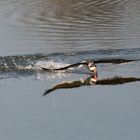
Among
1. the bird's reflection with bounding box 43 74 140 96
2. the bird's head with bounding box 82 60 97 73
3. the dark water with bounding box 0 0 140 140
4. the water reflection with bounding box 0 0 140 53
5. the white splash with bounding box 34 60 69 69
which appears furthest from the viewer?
the water reflection with bounding box 0 0 140 53

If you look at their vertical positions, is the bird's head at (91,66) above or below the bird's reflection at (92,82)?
above

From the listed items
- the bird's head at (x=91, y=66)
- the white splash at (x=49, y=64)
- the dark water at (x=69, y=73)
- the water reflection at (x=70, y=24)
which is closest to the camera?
the dark water at (x=69, y=73)

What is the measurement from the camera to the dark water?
9000 millimetres

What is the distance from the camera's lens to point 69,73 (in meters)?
11.4

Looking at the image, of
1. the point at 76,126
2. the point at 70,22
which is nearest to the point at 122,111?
the point at 76,126

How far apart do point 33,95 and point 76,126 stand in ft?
5.09

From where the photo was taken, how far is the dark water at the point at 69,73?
9.00 m

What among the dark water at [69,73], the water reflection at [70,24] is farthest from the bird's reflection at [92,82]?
the water reflection at [70,24]

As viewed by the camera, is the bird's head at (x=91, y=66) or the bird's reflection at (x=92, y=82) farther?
the bird's head at (x=91, y=66)

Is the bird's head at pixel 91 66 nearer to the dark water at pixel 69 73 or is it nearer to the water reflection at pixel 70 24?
the dark water at pixel 69 73

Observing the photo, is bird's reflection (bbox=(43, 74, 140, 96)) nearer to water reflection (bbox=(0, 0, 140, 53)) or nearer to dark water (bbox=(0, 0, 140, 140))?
dark water (bbox=(0, 0, 140, 140))

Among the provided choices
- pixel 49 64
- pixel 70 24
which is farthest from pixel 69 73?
pixel 70 24

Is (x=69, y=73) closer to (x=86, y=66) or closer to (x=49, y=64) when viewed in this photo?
(x=86, y=66)

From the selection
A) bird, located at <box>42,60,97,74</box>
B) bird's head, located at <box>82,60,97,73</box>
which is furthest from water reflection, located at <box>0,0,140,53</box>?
bird's head, located at <box>82,60,97,73</box>
